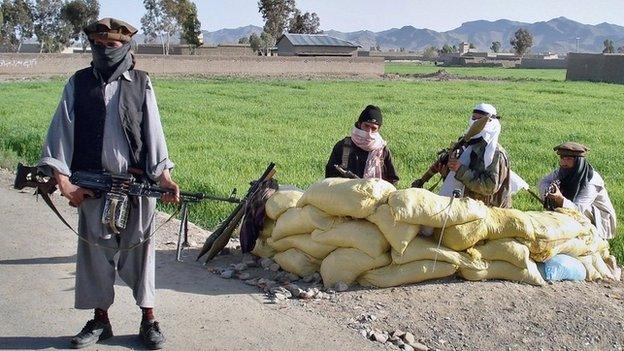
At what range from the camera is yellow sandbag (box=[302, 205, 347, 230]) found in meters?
5.76

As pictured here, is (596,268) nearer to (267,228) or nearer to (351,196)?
(351,196)

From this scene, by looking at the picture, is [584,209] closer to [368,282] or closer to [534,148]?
[368,282]

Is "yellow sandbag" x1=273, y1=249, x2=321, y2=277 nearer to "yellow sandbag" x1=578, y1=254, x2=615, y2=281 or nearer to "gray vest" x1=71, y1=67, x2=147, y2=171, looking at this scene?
"gray vest" x1=71, y1=67, x2=147, y2=171

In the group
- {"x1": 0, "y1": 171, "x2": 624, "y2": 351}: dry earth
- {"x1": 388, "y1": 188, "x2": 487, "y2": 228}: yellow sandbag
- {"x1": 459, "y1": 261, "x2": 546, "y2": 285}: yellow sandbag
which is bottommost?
{"x1": 0, "y1": 171, "x2": 624, "y2": 351}: dry earth

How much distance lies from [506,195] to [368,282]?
63.0 inches

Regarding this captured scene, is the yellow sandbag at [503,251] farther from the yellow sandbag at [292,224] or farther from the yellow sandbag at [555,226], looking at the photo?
the yellow sandbag at [292,224]

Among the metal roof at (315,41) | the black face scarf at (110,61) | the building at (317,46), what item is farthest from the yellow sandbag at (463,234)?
the metal roof at (315,41)

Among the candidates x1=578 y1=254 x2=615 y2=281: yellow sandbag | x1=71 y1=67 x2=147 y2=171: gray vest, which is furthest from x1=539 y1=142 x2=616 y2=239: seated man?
x1=71 y1=67 x2=147 y2=171: gray vest

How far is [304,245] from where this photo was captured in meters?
5.93

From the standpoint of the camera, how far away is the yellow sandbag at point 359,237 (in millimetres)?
5570

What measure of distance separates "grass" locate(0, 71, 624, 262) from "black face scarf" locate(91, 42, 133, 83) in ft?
13.3

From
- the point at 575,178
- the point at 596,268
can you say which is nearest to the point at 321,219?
the point at 596,268

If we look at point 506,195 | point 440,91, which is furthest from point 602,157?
point 440,91

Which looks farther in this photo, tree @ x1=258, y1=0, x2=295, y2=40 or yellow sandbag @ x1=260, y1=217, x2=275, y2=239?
tree @ x1=258, y1=0, x2=295, y2=40
